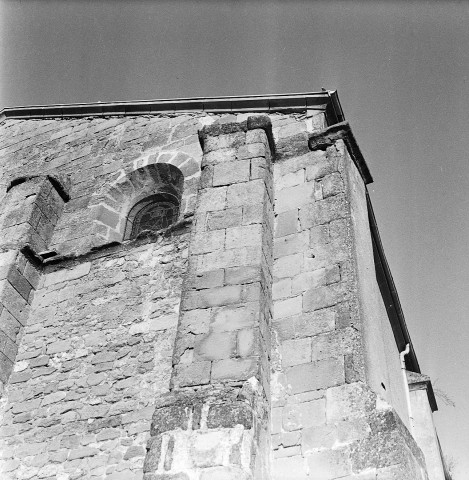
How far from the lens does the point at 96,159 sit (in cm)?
819

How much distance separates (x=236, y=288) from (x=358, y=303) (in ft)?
3.22

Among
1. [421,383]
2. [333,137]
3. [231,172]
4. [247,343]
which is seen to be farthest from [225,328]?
[421,383]

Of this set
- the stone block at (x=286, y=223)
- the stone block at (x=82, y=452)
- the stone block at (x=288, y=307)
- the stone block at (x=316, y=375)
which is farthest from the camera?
the stone block at (x=286, y=223)

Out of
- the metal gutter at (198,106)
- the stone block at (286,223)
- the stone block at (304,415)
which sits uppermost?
the metal gutter at (198,106)

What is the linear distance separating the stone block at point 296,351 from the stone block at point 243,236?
87 cm

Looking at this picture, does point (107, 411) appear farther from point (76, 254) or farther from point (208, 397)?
point (76, 254)

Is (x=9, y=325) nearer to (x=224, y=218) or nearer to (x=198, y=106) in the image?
(x=224, y=218)

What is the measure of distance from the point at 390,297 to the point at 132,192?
14.9ft

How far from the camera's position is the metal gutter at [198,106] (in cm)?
711

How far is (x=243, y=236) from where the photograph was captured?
5078mm

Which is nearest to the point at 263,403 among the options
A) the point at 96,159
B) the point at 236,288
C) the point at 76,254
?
the point at 236,288

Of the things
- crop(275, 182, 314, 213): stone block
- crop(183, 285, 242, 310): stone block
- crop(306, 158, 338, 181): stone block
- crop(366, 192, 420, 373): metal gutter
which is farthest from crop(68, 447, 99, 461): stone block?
crop(366, 192, 420, 373): metal gutter

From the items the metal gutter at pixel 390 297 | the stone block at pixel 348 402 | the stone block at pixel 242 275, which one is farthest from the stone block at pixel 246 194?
the metal gutter at pixel 390 297

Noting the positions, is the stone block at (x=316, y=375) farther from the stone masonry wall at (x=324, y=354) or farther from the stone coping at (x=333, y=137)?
the stone coping at (x=333, y=137)
